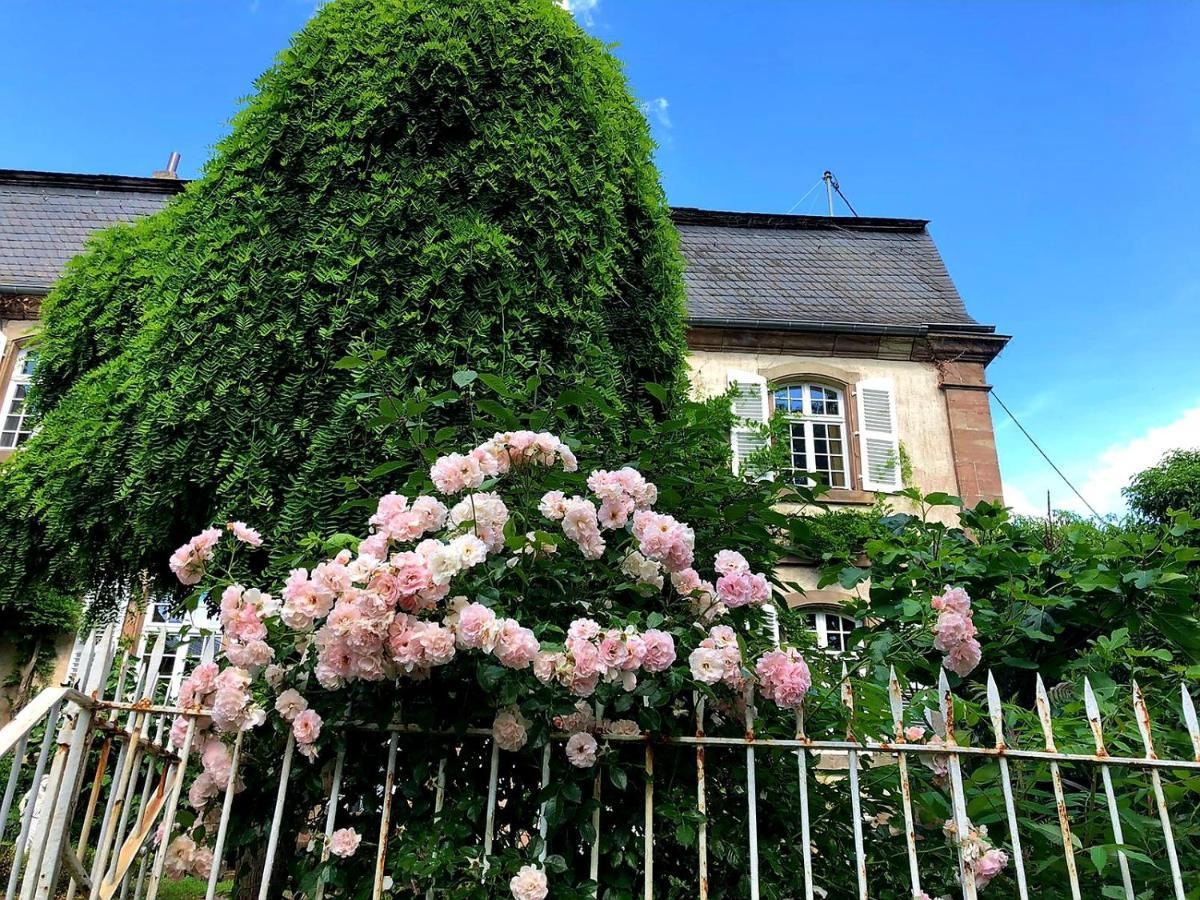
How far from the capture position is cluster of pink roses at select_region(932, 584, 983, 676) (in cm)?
204

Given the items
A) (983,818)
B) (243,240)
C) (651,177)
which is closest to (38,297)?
(243,240)

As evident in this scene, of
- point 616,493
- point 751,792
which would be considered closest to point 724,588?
point 616,493

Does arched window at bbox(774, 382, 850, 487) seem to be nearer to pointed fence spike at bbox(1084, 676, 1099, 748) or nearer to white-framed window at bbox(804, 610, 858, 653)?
white-framed window at bbox(804, 610, 858, 653)

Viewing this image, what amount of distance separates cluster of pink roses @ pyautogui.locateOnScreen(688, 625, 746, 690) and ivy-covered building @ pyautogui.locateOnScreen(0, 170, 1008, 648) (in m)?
8.54

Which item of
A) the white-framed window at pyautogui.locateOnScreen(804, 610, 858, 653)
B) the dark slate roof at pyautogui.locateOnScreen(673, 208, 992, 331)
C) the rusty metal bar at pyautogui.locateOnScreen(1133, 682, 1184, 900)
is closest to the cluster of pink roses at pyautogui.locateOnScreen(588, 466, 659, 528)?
the rusty metal bar at pyautogui.locateOnScreen(1133, 682, 1184, 900)

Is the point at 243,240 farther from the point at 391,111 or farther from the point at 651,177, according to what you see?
the point at 651,177

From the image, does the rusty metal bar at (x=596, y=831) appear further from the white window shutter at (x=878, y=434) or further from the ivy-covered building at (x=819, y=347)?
the white window shutter at (x=878, y=434)

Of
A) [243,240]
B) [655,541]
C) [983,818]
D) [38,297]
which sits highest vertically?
[38,297]

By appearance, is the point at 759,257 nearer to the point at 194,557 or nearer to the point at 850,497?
the point at 850,497

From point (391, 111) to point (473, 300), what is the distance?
0.94 meters

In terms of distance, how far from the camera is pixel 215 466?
3.21 meters

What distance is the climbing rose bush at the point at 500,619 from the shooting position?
1.79 m

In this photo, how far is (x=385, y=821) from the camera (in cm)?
189

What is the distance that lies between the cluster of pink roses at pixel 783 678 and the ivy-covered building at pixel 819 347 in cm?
850
